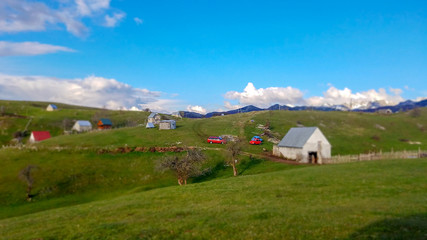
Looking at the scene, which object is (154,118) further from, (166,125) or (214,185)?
(214,185)

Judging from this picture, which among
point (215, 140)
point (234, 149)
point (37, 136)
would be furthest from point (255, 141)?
point (37, 136)

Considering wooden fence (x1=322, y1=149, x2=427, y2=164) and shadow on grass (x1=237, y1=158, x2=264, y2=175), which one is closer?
wooden fence (x1=322, y1=149, x2=427, y2=164)

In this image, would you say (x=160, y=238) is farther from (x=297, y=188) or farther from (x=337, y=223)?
(x=297, y=188)

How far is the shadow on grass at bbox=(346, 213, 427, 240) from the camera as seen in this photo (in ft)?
41.0

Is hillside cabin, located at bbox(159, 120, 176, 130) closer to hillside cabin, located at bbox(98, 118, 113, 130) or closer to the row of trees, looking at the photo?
the row of trees

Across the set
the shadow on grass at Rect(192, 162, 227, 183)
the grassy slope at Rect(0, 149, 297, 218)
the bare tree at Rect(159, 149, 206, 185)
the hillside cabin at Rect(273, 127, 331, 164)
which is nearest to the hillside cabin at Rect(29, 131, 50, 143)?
the grassy slope at Rect(0, 149, 297, 218)

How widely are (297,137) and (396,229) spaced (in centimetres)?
4761

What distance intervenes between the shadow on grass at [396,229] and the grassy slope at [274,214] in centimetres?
4

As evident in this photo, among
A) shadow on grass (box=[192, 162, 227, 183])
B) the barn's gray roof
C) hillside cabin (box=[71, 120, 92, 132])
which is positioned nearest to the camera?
shadow on grass (box=[192, 162, 227, 183])

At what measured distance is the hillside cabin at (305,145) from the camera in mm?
54375

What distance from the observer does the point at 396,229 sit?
1363 centimetres

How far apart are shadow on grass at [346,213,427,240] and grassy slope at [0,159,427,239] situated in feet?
0.13

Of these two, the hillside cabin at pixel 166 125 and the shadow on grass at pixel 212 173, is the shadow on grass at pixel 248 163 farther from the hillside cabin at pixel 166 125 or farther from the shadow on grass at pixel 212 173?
the hillside cabin at pixel 166 125

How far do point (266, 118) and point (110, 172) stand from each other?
3866cm
